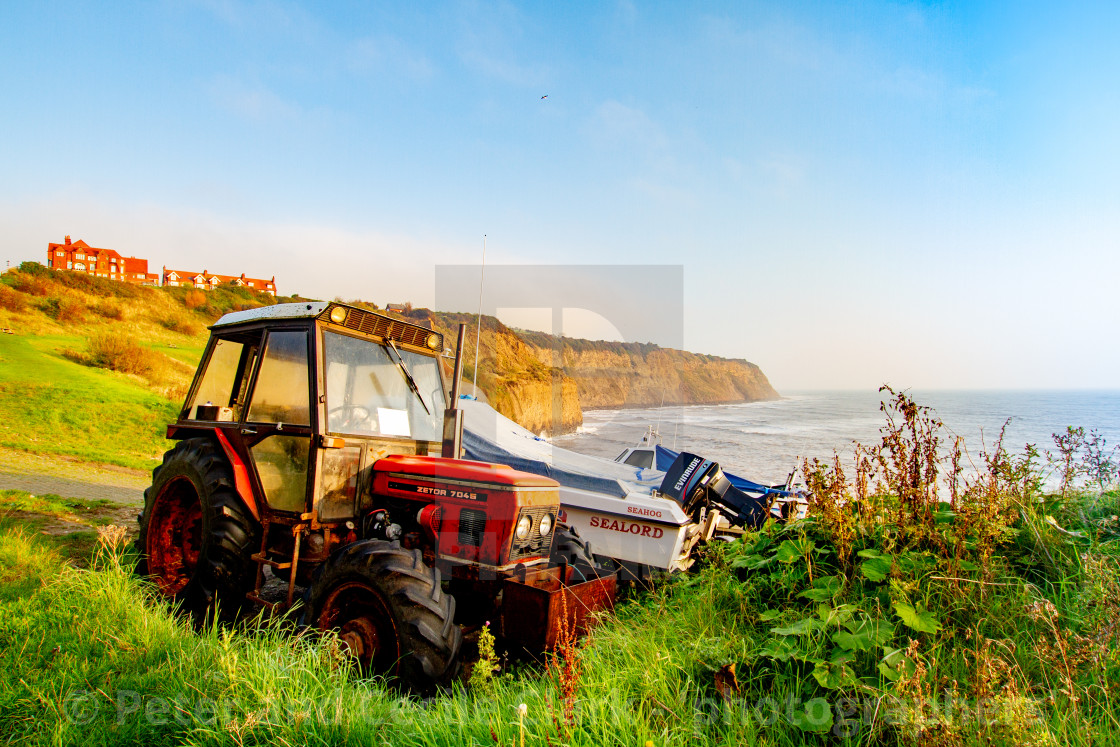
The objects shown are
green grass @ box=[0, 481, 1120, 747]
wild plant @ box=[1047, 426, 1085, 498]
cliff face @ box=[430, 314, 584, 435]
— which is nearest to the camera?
green grass @ box=[0, 481, 1120, 747]

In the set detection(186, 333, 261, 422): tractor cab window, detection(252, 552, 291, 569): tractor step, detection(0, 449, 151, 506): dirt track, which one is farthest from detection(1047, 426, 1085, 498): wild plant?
detection(0, 449, 151, 506): dirt track

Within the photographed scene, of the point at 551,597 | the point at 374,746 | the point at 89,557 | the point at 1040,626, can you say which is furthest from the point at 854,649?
the point at 89,557

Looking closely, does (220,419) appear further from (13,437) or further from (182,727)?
(13,437)

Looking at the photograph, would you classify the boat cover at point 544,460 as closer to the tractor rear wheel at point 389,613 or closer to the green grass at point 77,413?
the tractor rear wheel at point 389,613

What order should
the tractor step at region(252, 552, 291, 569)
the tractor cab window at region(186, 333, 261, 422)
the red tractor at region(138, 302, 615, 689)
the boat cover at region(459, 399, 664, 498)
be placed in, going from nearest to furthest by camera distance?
the red tractor at region(138, 302, 615, 689) < the tractor step at region(252, 552, 291, 569) < the tractor cab window at region(186, 333, 261, 422) < the boat cover at region(459, 399, 664, 498)

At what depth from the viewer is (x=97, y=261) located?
61469 millimetres

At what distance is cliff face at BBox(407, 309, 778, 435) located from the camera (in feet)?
111

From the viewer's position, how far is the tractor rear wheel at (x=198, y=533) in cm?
416

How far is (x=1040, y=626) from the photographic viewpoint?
9.04 ft

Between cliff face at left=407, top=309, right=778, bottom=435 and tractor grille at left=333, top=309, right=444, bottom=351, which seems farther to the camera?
cliff face at left=407, top=309, right=778, bottom=435

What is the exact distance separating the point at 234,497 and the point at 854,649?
152 inches

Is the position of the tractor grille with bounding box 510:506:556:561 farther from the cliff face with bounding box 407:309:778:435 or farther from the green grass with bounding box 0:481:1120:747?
the cliff face with bounding box 407:309:778:435

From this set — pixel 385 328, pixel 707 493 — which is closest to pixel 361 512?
pixel 385 328

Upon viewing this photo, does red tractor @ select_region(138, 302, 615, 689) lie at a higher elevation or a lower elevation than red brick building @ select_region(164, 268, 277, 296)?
lower
